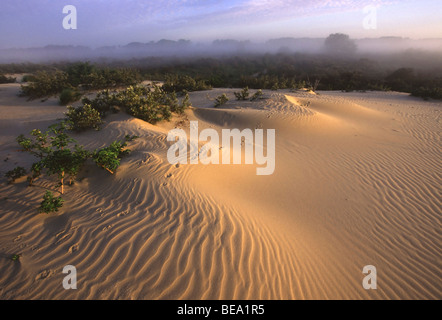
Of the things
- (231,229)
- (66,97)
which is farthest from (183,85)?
(231,229)

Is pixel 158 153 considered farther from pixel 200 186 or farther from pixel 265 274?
pixel 265 274

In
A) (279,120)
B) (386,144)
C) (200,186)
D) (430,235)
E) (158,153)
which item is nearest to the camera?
(430,235)

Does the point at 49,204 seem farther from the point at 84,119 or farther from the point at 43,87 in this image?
the point at 43,87

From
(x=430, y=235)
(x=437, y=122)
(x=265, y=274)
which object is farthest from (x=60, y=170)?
(x=437, y=122)


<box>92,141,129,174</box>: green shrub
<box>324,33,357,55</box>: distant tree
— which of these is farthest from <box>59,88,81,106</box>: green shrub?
<box>324,33,357,55</box>: distant tree

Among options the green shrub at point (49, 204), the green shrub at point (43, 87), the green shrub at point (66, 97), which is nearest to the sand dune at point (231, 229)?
the green shrub at point (49, 204)

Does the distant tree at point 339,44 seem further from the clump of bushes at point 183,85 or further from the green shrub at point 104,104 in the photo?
the green shrub at point 104,104
